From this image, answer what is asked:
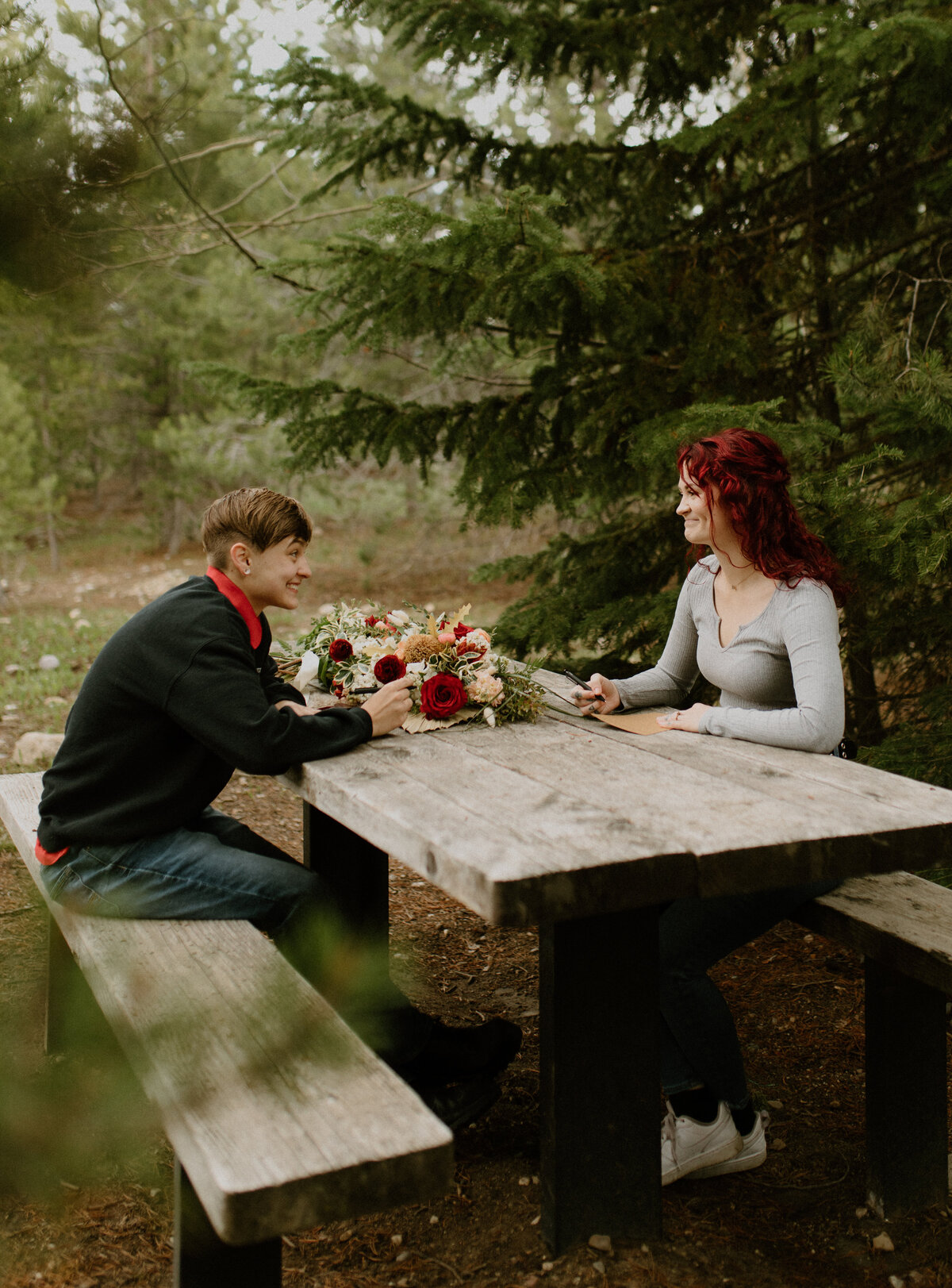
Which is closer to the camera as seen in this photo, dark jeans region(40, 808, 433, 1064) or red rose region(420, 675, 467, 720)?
dark jeans region(40, 808, 433, 1064)

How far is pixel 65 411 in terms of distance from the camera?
619 inches

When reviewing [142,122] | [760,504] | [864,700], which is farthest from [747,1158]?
[142,122]

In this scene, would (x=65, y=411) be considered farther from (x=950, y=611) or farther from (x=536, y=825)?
(x=536, y=825)

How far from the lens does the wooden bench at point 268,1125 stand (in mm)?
1318

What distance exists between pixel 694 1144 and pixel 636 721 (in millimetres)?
1123

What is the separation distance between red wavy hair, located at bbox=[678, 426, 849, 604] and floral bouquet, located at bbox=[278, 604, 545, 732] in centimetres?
75

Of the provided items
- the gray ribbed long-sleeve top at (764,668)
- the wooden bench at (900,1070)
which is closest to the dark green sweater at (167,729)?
the gray ribbed long-sleeve top at (764,668)

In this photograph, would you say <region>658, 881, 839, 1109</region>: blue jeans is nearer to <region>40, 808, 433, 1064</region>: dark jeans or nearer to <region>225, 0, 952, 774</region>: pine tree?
<region>40, 808, 433, 1064</region>: dark jeans

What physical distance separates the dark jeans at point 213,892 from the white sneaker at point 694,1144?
0.68 metres

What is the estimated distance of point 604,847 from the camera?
198 centimetres

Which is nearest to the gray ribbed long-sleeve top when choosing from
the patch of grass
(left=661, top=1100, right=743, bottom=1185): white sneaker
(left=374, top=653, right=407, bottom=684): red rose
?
(left=374, top=653, right=407, bottom=684): red rose

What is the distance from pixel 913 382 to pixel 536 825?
8.18ft

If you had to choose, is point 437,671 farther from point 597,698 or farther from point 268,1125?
point 268,1125

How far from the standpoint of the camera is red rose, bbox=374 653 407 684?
3117 mm
